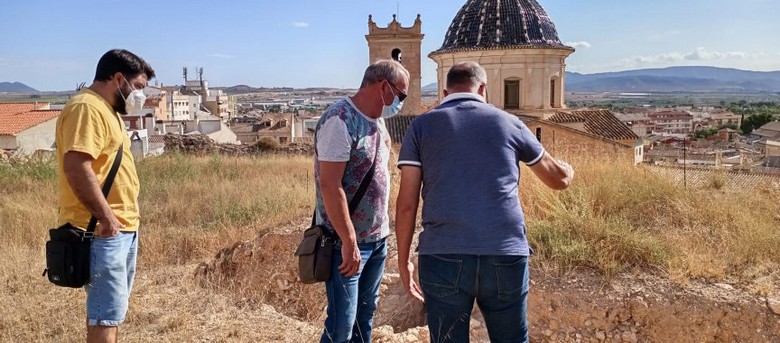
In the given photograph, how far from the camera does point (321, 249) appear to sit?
9.61ft

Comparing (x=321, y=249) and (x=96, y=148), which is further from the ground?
(x=96, y=148)

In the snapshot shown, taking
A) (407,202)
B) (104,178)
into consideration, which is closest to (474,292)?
(407,202)

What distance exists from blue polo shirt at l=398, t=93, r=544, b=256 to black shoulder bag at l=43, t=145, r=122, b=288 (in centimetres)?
172

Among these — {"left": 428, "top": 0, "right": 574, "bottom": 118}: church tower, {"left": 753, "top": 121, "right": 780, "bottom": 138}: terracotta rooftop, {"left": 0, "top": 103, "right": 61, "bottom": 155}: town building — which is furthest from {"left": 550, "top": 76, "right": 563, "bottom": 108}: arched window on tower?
{"left": 753, "top": 121, "right": 780, "bottom": 138}: terracotta rooftop

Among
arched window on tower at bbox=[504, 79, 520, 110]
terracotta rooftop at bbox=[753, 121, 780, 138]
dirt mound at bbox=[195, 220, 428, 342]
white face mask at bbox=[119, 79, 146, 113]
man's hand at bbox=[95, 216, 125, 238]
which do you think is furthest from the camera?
terracotta rooftop at bbox=[753, 121, 780, 138]

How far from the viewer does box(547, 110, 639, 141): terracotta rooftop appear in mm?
20000

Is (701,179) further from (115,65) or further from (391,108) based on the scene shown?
(115,65)

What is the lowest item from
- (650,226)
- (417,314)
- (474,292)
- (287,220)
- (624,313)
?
(417,314)

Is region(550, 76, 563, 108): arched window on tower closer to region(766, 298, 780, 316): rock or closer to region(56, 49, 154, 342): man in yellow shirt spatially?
region(766, 298, 780, 316): rock

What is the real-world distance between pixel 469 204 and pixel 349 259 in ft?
2.36

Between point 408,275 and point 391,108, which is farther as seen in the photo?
point 391,108

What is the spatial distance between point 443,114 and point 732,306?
3.11 meters

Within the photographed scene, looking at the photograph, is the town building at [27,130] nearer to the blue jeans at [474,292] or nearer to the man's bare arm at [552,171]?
the blue jeans at [474,292]

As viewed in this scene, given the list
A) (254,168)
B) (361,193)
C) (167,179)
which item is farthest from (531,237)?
(254,168)
